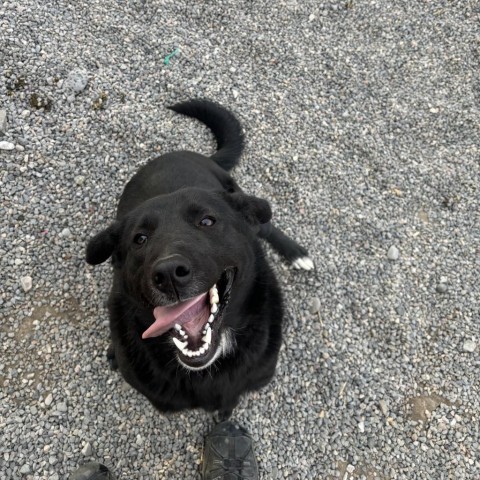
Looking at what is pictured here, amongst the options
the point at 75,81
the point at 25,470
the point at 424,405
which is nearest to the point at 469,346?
the point at 424,405

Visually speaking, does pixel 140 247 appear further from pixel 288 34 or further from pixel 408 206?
pixel 288 34

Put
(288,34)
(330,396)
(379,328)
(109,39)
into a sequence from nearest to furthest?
(330,396), (379,328), (109,39), (288,34)

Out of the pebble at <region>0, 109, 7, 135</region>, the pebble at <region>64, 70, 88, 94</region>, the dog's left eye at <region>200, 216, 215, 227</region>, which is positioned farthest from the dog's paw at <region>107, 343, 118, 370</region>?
the pebble at <region>64, 70, 88, 94</region>


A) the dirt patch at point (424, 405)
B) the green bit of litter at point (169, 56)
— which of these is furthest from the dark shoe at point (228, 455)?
the green bit of litter at point (169, 56)

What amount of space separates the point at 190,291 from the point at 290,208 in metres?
2.19

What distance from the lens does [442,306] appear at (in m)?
3.39

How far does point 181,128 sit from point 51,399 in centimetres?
256

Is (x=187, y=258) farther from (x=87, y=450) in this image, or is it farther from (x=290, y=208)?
(x=290, y=208)

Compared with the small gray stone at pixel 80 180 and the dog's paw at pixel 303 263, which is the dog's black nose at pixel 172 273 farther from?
the small gray stone at pixel 80 180

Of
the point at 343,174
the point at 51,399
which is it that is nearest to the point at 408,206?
the point at 343,174

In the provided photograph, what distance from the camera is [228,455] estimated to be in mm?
2697

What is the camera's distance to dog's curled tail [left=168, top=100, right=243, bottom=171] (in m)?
3.43

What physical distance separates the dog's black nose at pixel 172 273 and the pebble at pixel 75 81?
2878mm

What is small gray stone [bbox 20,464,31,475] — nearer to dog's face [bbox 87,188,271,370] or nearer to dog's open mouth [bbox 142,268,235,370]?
dog's face [bbox 87,188,271,370]
